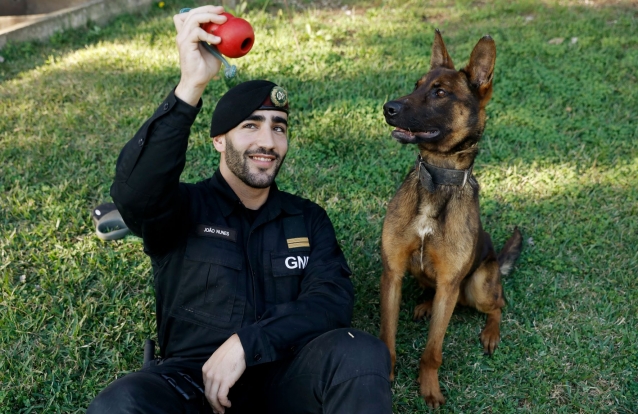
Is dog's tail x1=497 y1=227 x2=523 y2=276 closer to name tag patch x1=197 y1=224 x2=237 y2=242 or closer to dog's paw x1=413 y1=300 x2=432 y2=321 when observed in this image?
dog's paw x1=413 y1=300 x2=432 y2=321

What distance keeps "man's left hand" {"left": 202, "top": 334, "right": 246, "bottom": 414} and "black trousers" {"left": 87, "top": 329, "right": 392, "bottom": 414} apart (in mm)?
107

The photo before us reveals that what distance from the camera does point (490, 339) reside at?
4141 mm

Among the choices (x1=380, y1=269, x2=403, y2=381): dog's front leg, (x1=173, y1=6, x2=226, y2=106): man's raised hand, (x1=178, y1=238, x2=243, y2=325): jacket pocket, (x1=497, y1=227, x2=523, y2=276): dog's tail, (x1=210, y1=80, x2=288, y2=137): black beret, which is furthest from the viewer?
(x1=497, y1=227, x2=523, y2=276): dog's tail

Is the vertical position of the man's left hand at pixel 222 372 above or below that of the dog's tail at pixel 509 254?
above

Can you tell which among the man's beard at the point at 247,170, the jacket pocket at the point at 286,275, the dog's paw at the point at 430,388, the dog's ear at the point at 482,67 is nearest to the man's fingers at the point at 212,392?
the jacket pocket at the point at 286,275

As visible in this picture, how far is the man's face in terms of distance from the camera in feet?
10.8

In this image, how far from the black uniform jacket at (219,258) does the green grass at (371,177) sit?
93 centimetres

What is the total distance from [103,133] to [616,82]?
5.84 m

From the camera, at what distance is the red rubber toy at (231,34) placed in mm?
2541

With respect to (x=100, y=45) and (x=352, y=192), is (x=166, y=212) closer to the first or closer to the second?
(x=352, y=192)

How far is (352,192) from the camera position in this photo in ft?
17.5

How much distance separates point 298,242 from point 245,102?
845 mm

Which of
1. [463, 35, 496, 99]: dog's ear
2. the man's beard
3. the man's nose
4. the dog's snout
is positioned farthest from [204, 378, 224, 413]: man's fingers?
[463, 35, 496, 99]: dog's ear

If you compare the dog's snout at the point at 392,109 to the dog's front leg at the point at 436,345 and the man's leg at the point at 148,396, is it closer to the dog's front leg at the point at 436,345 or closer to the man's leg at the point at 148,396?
the dog's front leg at the point at 436,345
